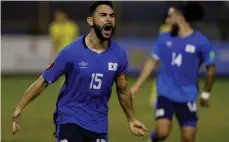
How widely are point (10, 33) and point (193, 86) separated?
2051cm

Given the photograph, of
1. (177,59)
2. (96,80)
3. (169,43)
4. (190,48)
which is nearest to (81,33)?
(169,43)

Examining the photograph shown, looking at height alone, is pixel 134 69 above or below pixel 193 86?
below

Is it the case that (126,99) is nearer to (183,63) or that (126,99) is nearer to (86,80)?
(86,80)

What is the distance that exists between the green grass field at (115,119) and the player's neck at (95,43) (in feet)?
19.4

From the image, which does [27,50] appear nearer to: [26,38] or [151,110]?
[26,38]

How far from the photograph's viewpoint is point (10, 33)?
1200 inches

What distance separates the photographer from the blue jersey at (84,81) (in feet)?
25.6

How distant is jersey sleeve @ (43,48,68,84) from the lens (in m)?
7.77

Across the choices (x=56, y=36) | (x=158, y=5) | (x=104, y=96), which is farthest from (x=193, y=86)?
(x=158, y=5)

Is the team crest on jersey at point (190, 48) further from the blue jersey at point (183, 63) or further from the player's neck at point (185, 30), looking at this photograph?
the player's neck at point (185, 30)

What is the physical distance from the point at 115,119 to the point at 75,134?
9.17 metres

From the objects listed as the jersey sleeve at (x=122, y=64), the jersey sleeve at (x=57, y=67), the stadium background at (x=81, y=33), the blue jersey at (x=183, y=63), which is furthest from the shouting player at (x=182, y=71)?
the stadium background at (x=81, y=33)

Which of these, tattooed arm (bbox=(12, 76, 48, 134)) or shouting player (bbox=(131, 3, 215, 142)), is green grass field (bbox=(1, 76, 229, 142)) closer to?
shouting player (bbox=(131, 3, 215, 142))

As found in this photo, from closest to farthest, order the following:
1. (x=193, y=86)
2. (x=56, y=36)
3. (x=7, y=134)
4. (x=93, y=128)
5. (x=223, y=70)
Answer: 1. (x=93, y=128)
2. (x=193, y=86)
3. (x=7, y=134)
4. (x=56, y=36)
5. (x=223, y=70)
